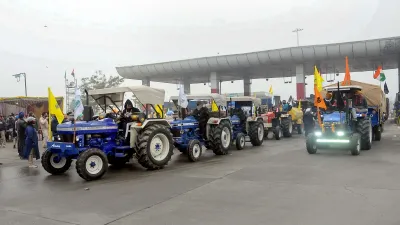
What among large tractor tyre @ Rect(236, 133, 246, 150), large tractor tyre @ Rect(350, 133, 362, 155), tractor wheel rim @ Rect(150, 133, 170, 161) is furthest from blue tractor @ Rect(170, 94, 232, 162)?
large tractor tyre @ Rect(350, 133, 362, 155)

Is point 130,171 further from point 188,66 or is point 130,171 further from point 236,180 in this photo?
A: point 188,66

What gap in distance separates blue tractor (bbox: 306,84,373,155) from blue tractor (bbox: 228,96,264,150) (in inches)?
117

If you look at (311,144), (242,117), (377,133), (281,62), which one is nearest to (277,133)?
(242,117)

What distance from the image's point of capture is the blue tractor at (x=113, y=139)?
7863 mm

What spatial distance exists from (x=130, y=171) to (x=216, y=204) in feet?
13.0

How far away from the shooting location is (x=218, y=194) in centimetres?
617

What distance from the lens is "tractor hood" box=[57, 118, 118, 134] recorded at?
26.9 ft

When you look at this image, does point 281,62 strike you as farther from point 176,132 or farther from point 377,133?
point 176,132

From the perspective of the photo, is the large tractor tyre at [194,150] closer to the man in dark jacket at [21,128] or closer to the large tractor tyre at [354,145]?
the large tractor tyre at [354,145]

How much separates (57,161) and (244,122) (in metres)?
7.74

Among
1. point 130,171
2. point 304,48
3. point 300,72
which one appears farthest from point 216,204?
point 300,72

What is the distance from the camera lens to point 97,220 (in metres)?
4.90

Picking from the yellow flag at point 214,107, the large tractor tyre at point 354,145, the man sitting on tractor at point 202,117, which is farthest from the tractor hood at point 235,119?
the large tractor tyre at point 354,145

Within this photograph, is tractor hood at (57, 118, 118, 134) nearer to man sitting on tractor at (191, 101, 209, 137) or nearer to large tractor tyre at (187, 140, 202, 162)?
large tractor tyre at (187, 140, 202, 162)
